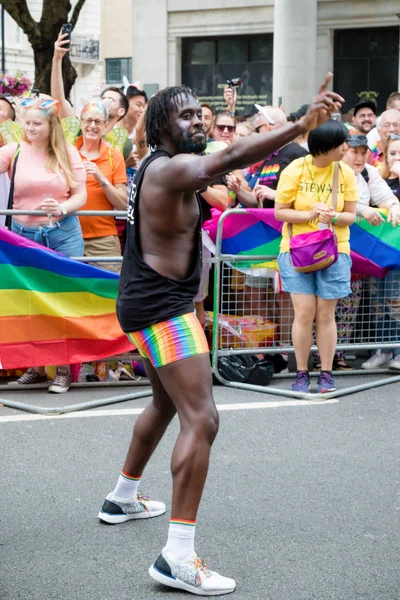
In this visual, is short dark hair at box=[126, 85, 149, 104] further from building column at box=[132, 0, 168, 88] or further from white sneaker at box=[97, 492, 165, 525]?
building column at box=[132, 0, 168, 88]

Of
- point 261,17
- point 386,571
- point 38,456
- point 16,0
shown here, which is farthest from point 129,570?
point 261,17

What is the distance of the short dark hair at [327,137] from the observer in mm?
7016

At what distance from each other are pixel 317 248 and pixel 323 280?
1.01 feet

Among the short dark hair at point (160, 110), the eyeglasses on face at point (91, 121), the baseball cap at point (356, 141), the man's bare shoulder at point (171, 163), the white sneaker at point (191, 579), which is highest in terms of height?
the short dark hair at point (160, 110)

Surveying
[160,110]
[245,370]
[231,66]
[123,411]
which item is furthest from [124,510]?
[231,66]

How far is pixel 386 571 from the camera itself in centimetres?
408

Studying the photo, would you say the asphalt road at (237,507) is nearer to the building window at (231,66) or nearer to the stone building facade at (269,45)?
the stone building facade at (269,45)

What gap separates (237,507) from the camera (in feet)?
15.9

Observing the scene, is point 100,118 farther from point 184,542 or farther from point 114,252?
point 184,542

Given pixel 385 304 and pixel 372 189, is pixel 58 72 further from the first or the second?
pixel 385 304

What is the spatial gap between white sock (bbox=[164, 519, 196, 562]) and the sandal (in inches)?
151

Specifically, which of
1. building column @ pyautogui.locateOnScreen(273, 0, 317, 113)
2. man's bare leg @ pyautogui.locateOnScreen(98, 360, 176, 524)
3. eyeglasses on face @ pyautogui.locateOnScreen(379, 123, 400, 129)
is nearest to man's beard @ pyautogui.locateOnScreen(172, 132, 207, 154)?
man's bare leg @ pyautogui.locateOnScreen(98, 360, 176, 524)

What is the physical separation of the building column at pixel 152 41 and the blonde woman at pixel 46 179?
2325 cm

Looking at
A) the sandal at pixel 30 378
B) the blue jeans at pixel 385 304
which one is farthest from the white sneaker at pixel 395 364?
the sandal at pixel 30 378
